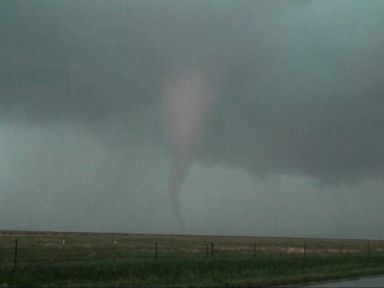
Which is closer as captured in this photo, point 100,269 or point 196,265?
point 100,269

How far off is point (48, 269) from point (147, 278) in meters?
5.14

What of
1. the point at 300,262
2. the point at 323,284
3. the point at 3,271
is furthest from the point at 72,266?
the point at 300,262

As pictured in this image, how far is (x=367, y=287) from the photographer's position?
2262 centimetres

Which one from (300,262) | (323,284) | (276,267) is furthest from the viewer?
(300,262)

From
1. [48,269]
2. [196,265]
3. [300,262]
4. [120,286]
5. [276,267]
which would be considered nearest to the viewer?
[120,286]

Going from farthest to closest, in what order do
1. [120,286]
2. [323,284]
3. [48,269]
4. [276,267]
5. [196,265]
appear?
[276,267] < [196,265] < [48,269] < [323,284] < [120,286]

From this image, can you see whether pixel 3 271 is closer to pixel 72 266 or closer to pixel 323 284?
pixel 72 266

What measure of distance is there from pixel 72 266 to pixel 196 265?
8571mm

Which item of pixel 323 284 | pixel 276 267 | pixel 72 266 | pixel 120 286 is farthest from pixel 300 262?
pixel 120 286

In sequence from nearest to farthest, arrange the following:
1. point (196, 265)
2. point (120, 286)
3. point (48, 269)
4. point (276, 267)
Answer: point (120, 286) < point (48, 269) < point (196, 265) < point (276, 267)

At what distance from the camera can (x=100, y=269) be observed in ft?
91.2

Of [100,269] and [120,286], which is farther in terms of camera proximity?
[100,269]

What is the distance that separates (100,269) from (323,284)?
11791 millimetres

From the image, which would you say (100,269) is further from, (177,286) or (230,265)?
(230,265)
